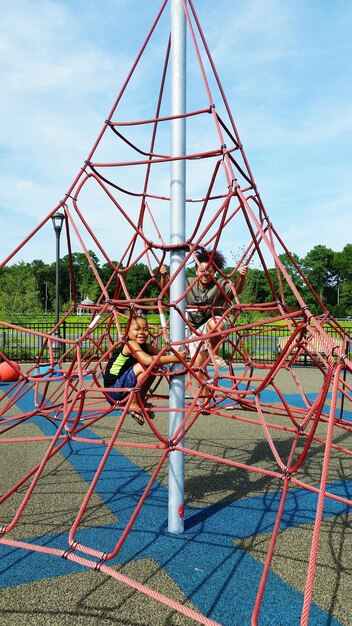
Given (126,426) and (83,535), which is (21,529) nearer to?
(83,535)

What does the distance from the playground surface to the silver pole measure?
0.23 metres

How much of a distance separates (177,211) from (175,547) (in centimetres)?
182

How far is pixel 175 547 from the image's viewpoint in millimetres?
2496

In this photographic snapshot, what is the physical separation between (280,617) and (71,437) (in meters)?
1.23

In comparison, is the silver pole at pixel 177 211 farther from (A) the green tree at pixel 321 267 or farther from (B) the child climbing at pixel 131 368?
(A) the green tree at pixel 321 267

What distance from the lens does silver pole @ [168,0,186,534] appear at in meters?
2.63

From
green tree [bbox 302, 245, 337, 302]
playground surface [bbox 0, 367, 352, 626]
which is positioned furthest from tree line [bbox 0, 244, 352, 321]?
playground surface [bbox 0, 367, 352, 626]

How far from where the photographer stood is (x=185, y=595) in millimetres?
2059

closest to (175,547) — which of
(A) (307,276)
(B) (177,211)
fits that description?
(B) (177,211)

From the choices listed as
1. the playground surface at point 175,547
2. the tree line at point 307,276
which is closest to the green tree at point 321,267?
the tree line at point 307,276

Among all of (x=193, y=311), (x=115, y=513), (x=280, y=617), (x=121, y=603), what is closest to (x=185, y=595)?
(x=121, y=603)

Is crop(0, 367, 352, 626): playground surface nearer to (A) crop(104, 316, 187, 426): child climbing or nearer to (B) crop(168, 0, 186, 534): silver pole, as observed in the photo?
(B) crop(168, 0, 186, 534): silver pole

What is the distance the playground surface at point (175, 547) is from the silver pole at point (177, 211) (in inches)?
9.0

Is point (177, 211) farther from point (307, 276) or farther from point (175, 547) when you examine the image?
point (307, 276)
